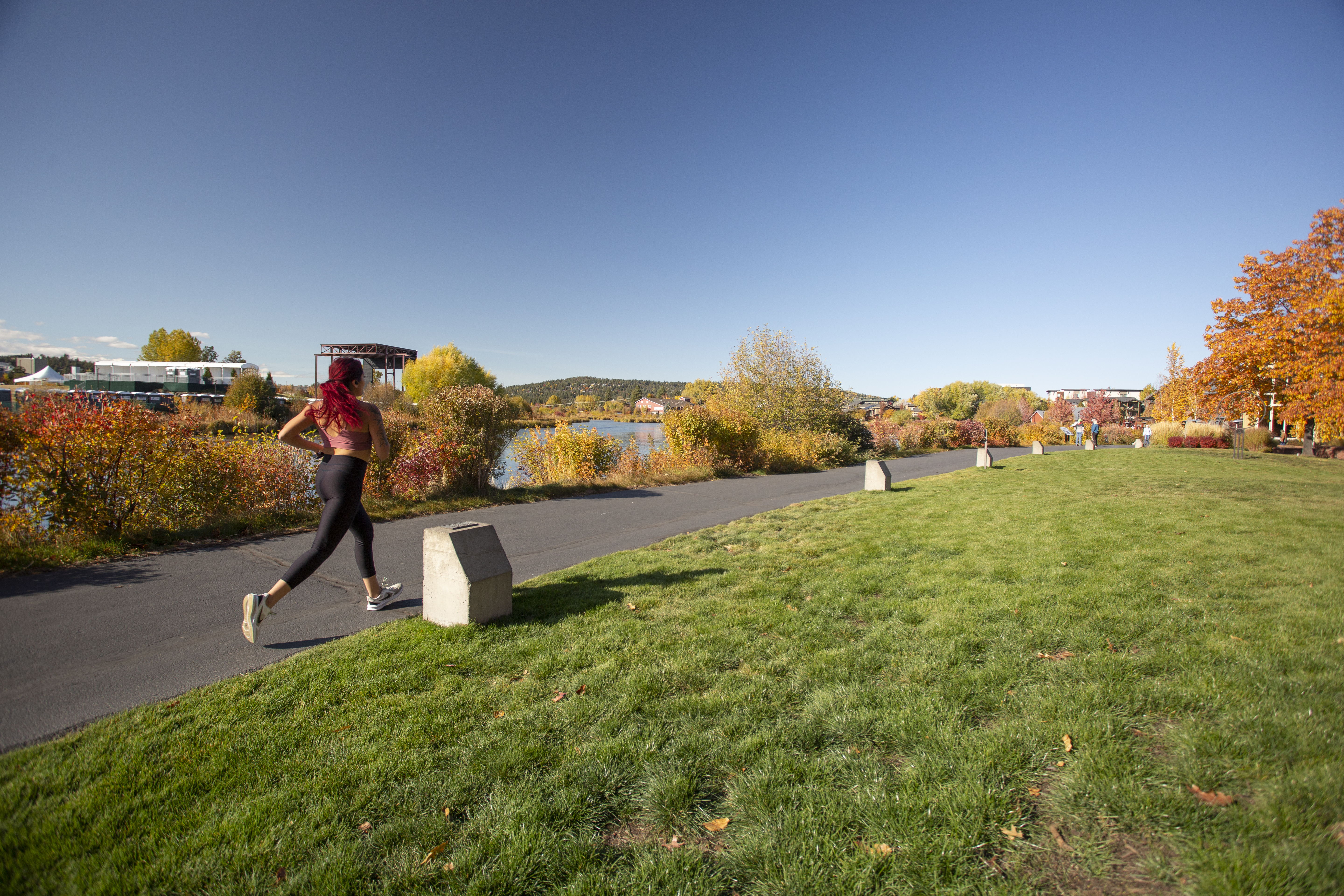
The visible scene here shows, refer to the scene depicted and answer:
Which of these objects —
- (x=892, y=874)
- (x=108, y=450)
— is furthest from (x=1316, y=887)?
(x=108, y=450)

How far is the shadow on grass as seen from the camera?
434 cm

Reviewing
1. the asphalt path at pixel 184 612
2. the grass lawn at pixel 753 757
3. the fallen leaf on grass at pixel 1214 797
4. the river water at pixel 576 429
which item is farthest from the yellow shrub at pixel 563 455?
the fallen leaf on grass at pixel 1214 797

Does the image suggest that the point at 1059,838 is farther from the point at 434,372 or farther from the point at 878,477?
the point at 434,372

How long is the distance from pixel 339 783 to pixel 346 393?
2834 mm

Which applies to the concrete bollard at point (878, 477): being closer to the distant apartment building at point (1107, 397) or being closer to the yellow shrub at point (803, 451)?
the yellow shrub at point (803, 451)

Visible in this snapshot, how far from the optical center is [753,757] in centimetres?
254

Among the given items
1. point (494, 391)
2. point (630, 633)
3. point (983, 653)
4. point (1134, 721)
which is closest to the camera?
point (1134, 721)

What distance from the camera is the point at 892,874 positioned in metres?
1.87

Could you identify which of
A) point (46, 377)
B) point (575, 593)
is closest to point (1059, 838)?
point (575, 593)

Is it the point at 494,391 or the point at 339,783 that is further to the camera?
the point at 494,391

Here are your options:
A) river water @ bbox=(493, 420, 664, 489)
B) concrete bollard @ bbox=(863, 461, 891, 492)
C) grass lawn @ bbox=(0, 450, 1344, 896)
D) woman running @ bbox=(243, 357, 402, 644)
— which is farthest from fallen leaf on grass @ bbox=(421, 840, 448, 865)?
concrete bollard @ bbox=(863, 461, 891, 492)

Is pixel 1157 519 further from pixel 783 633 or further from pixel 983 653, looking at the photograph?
pixel 783 633

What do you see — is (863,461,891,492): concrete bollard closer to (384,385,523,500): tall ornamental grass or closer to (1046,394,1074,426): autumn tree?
(384,385,523,500): tall ornamental grass

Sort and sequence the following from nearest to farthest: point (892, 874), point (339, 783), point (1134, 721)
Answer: point (892, 874), point (339, 783), point (1134, 721)
